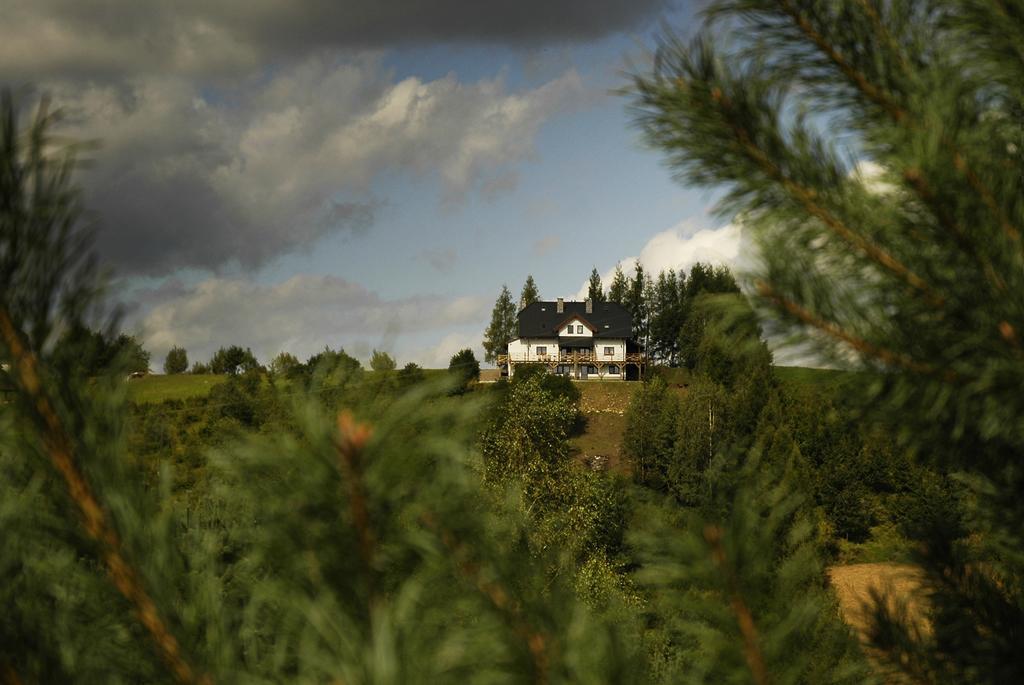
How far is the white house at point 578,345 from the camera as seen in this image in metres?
71.5

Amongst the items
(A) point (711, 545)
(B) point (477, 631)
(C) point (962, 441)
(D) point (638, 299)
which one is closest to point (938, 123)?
(C) point (962, 441)

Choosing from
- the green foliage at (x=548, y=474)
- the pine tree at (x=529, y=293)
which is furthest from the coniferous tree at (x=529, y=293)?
the green foliage at (x=548, y=474)

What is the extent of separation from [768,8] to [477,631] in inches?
86.9

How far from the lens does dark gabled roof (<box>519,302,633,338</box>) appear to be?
72062mm

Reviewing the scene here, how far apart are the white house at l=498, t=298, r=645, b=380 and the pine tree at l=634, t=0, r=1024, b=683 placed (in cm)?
6756

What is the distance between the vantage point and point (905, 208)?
209 cm

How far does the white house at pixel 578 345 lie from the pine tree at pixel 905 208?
67.6 m

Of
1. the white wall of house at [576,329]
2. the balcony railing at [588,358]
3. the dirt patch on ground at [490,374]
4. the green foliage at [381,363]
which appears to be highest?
the white wall of house at [576,329]

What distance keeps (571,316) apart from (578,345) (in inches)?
112

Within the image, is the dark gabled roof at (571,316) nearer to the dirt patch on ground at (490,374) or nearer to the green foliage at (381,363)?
the dirt patch on ground at (490,374)

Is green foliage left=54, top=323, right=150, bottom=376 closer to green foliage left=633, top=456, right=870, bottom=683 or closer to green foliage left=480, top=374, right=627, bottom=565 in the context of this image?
green foliage left=633, top=456, right=870, bottom=683

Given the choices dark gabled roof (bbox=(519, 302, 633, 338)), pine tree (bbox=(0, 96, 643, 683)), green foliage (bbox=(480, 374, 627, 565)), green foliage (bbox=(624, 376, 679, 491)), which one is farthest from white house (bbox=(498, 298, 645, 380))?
pine tree (bbox=(0, 96, 643, 683))

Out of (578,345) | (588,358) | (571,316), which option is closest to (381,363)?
(588,358)

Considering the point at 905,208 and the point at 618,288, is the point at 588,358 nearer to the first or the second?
the point at 618,288
